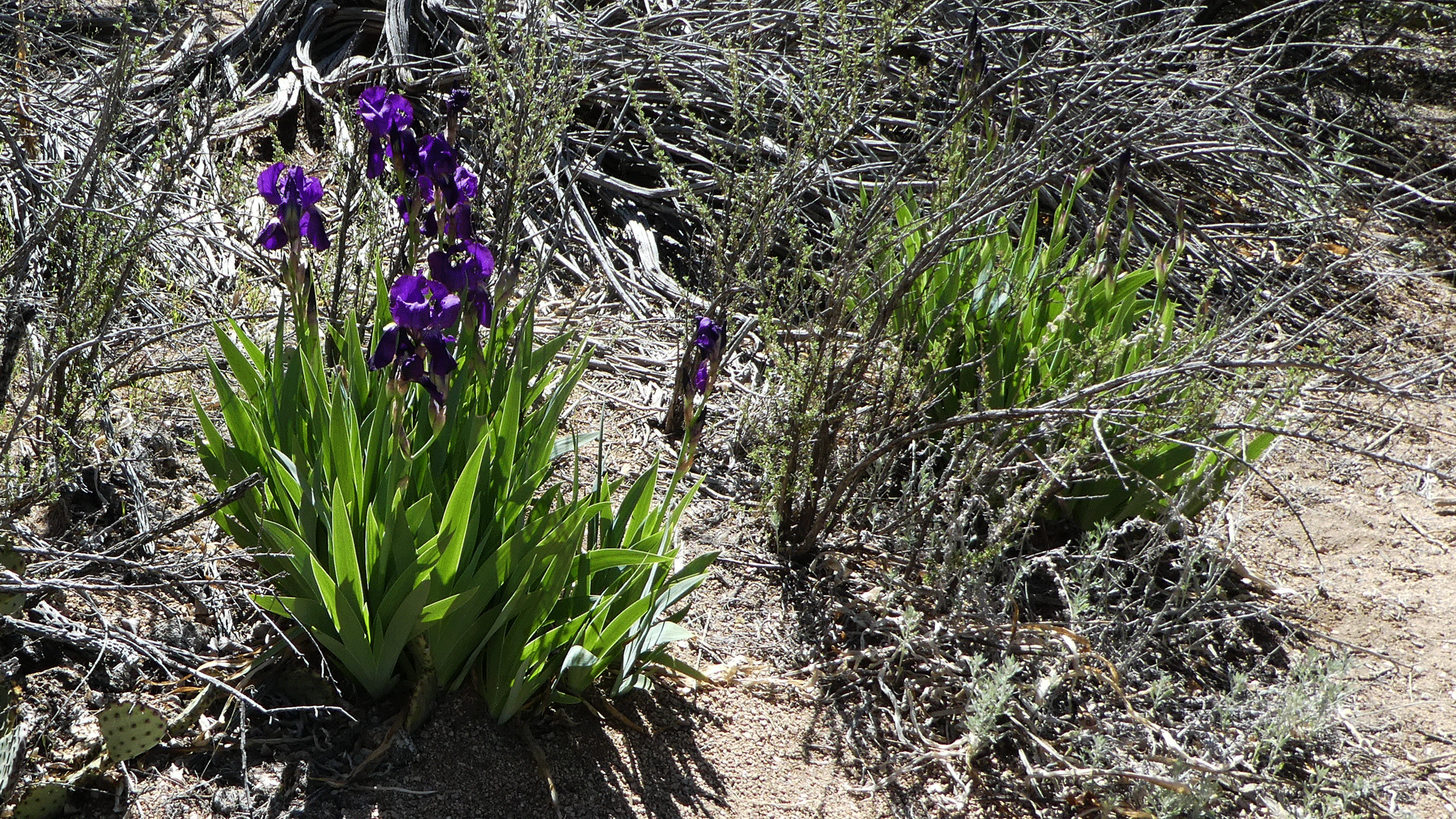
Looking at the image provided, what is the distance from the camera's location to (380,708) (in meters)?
2.06

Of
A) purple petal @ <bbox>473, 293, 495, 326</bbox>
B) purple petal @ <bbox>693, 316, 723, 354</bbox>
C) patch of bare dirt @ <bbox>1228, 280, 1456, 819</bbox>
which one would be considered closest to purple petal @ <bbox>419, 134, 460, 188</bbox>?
purple petal @ <bbox>473, 293, 495, 326</bbox>

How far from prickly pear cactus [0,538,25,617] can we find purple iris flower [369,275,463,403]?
2.29ft

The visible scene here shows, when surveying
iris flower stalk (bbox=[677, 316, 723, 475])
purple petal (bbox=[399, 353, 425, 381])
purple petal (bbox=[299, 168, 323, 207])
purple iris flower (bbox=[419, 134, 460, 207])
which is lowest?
iris flower stalk (bbox=[677, 316, 723, 475])

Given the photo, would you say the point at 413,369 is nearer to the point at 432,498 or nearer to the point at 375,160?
the point at 432,498

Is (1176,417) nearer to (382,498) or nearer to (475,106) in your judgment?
(382,498)

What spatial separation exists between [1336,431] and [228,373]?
404 centimetres

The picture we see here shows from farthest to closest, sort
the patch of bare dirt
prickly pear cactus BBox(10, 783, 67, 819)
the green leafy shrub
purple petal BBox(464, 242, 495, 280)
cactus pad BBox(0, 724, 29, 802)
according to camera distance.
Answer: the green leafy shrub, the patch of bare dirt, purple petal BBox(464, 242, 495, 280), prickly pear cactus BBox(10, 783, 67, 819), cactus pad BBox(0, 724, 29, 802)

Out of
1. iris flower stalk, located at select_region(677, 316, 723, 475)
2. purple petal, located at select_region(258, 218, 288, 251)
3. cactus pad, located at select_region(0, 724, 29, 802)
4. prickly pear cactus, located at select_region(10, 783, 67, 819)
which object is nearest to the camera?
cactus pad, located at select_region(0, 724, 29, 802)

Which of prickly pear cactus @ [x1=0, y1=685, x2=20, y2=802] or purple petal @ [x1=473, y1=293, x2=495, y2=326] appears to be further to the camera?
purple petal @ [x1=473, y1=293, x2=495, y2=326]

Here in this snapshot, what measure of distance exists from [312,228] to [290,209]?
0.18 ft

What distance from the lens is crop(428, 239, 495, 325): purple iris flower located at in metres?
1.87

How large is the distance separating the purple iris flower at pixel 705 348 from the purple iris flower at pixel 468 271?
0.45 meters

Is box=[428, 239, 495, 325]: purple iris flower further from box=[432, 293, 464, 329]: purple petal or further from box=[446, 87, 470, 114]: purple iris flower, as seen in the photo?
box=[446, 87, 470, 114]: purple iris flower

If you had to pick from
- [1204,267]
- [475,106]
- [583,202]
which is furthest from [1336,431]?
[475,106]
